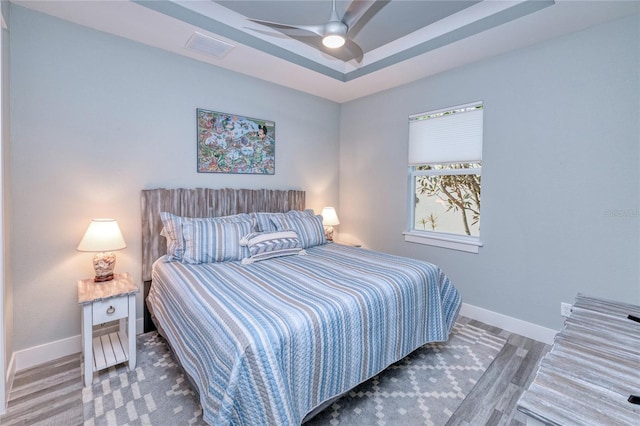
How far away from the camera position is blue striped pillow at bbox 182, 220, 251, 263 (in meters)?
2.47

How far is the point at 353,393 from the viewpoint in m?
1.91

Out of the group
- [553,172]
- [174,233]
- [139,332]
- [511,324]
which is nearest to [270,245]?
[174,233]

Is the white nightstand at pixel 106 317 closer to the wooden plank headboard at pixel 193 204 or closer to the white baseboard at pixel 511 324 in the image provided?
the wooden plank headboard at pixel 193 204

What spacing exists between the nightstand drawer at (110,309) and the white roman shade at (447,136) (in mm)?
3164

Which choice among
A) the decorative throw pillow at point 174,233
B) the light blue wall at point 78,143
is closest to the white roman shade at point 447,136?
the light blue wall at point 78,143

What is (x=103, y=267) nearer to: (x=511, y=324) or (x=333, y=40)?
(x=333, y=40)

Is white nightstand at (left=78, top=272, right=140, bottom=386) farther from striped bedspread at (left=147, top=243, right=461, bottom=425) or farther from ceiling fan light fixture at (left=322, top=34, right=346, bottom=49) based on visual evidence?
ceiling fan light fixture at (left=322, top=34, right=346, bottom=49)

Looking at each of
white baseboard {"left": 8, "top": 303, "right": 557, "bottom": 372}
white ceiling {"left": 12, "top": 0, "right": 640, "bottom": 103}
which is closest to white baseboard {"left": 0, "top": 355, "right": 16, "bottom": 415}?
white baseboard {"left": 8, "top": 303, "right": 557, "bottom": 372}

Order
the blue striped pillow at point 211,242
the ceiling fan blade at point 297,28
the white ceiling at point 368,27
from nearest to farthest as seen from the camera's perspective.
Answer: the ceiling fan blade at point 297,28, the white ceiling at point 368,27, the blue striped pillow at point 211,242

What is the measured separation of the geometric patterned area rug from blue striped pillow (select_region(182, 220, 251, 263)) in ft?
2.66

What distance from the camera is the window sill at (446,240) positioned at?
3035 millimetres

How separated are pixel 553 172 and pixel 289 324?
8.46 feet

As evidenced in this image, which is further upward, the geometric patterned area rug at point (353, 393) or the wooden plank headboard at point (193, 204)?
the wooden plank headboard at point (193, 204)

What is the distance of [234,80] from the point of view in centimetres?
321
